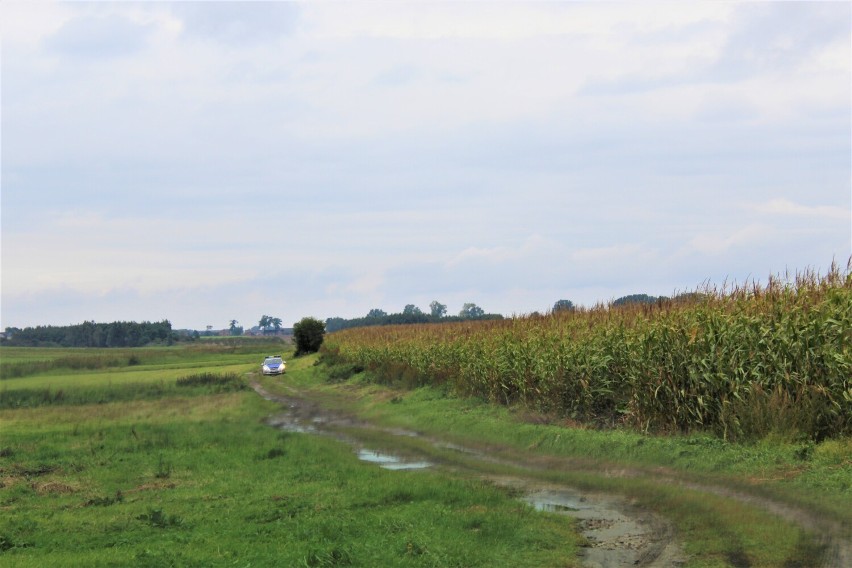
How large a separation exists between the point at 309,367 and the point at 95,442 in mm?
36438

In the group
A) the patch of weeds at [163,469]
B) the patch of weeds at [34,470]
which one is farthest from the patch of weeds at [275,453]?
the patch of weeds at [34,470]

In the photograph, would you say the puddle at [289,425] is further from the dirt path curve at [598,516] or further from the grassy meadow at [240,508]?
the dirt path curve at [598,516]

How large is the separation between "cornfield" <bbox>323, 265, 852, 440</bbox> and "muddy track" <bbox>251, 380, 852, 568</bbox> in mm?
Answer: 2565

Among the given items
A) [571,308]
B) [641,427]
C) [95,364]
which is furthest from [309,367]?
[641,427]

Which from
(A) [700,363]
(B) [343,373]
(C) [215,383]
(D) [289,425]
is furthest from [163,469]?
(B) [343,373]

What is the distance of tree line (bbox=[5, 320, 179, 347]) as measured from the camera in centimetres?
15512

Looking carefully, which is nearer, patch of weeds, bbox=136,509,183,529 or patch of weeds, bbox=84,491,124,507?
patch of weeds, bbox=136,509,183,529

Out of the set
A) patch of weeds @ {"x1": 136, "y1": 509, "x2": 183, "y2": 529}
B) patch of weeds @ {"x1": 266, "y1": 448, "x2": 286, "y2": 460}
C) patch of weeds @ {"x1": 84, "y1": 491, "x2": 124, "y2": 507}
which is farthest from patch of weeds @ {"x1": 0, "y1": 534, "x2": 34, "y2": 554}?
patch of weeds @ {"x1": 266, "y1": 448, "x2": 286, "y2": 460}

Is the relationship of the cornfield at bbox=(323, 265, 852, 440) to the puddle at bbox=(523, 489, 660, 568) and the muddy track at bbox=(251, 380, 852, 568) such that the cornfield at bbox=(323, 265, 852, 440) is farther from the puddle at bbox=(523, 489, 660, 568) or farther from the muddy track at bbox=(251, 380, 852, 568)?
the puddle at bbox=(523, 489, 660, 568)

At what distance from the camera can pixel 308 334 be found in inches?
3164

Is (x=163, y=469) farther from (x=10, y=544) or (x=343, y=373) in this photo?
(x=343, y=373)

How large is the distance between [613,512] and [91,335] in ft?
519

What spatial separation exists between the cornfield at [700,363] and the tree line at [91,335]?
142850 mm

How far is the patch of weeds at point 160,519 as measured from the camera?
42.1 ft
